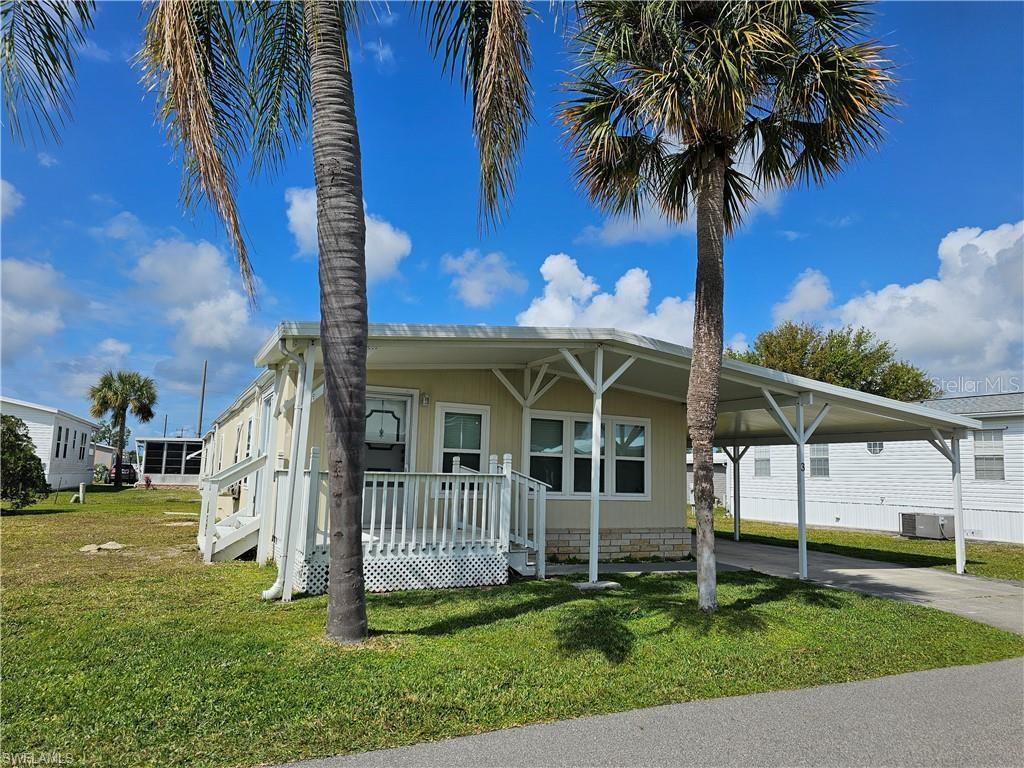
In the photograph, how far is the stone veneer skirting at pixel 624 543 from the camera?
10992mm

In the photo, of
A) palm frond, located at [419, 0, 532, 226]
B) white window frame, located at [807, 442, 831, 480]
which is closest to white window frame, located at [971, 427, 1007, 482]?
white window frame, located at [807, 442, 831, 480]

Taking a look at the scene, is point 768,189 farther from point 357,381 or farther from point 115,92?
point 115,92

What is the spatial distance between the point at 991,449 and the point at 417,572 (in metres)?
18.3

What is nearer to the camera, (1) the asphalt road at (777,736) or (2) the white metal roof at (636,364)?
(1) the asphalt road at (777,736)

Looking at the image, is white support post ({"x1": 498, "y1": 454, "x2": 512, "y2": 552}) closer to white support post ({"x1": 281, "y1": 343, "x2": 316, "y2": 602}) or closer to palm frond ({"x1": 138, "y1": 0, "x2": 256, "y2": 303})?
white support post ({"x1": 281, "y1": 343, "x2": 316, "y2": 602})

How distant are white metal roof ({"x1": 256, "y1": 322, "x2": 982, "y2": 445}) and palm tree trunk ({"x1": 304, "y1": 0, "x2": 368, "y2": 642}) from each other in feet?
6.29

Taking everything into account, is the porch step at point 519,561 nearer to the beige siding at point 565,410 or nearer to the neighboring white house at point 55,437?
the beige siding at point 565,410

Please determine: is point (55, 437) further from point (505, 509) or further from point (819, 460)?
point (819, 460)

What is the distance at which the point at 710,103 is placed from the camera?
641 cm

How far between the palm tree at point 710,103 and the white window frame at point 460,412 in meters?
4.15

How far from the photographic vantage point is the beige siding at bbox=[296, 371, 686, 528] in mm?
9938

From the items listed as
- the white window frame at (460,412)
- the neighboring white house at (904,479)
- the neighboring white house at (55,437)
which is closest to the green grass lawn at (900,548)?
the neighboring white house at (904,479)

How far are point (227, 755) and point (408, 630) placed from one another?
98.0 inches

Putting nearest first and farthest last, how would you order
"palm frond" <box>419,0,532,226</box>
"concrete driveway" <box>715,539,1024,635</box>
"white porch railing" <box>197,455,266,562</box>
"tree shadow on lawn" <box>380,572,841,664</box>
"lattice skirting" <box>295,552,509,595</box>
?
"palm frond" <box>419,0,532,226</box>, "tree shadow on lawn" <box>380,572,841,664</box>, "lattice skirting" <box>295,552,509,595</box>, "concrete driveway" <box>715,539,1024,635</box>, "white porch railing" <box>197,455,266,562</box>
